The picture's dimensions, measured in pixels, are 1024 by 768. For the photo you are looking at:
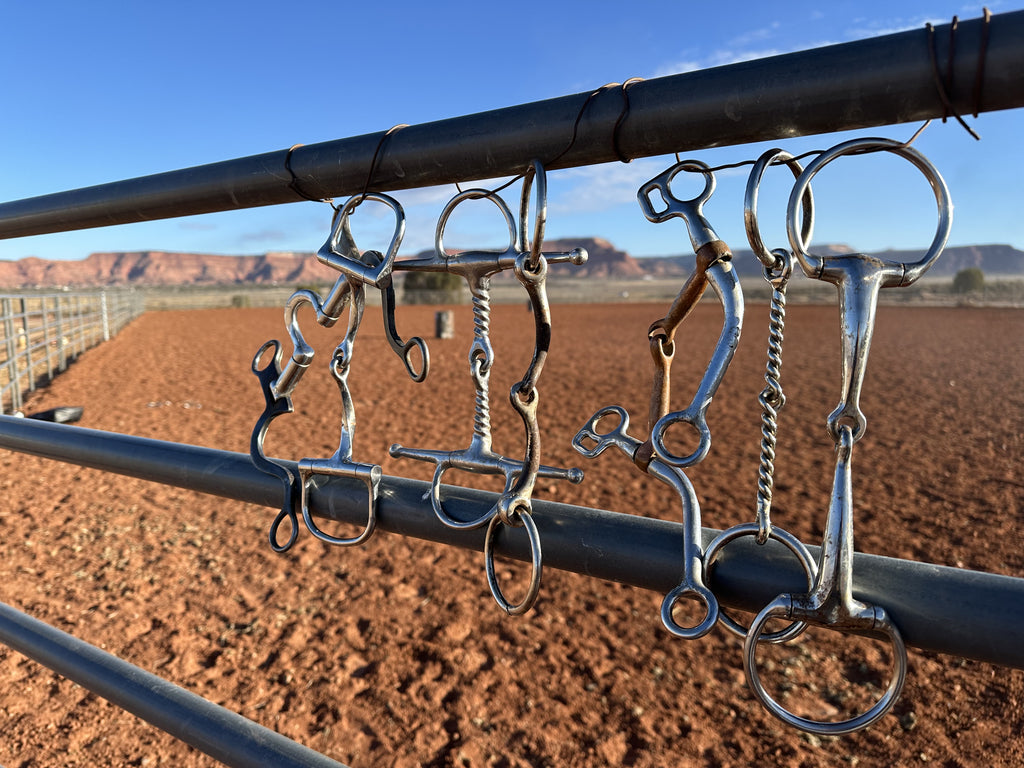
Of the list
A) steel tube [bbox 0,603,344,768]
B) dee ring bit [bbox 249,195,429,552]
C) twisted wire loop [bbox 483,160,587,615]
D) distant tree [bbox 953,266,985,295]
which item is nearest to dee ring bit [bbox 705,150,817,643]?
twisted wire loop [bbox 483,160,587,615]

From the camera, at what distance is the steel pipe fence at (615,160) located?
37 cm

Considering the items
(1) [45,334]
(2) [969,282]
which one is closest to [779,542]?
(1) [45,334]

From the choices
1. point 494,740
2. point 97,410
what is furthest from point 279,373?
point 97,410

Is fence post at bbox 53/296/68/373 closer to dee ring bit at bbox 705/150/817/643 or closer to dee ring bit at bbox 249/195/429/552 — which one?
dee ring bit at bbox 249/195/429/552

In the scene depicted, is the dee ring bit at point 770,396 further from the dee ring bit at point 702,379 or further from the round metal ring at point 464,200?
the round metal ring at point 464,200

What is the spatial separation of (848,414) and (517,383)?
0.68 ft

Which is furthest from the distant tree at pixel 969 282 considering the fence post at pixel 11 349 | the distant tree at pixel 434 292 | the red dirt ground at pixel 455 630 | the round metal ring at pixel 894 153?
the round metal ring at pixel 894 153

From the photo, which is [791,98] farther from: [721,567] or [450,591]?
[450,591]

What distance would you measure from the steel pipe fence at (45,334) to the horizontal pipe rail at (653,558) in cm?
631

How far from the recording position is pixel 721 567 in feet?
1.44

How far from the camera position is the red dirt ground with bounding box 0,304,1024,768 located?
2.13 m

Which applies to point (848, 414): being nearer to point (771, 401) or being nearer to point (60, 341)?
point (771, 401)

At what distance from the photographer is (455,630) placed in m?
2.76

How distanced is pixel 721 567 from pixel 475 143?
14.1 inches
